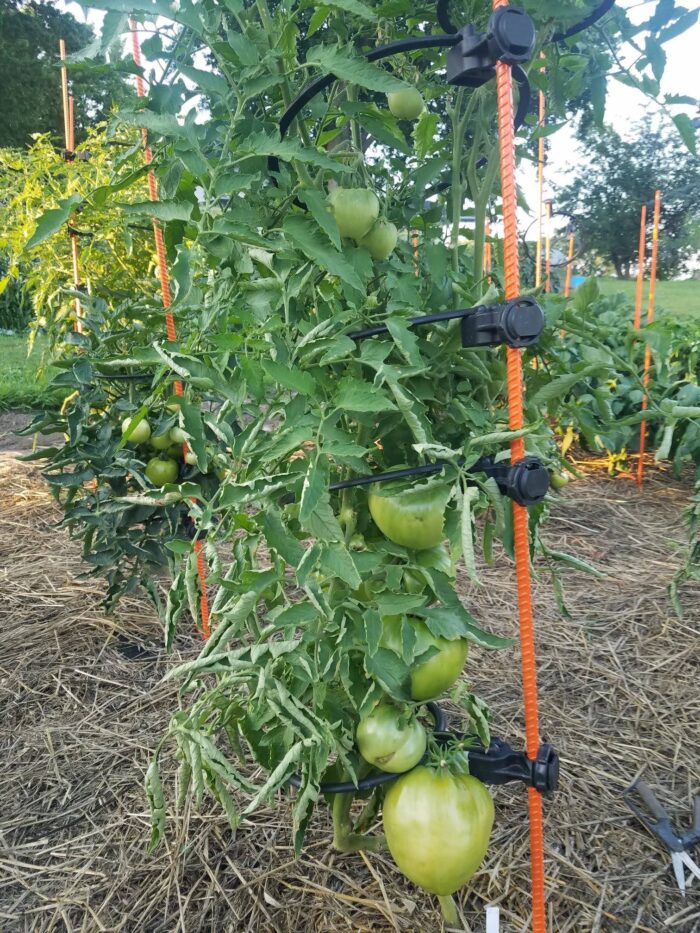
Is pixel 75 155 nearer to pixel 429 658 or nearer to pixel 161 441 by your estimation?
pixel 161 441

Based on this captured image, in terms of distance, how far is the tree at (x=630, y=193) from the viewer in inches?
661

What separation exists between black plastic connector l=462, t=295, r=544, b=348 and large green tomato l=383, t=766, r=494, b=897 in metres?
0.58

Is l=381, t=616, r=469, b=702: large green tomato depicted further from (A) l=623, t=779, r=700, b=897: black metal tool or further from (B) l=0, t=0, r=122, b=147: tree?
(B) l=0, t=0, r=122, b=147: tree

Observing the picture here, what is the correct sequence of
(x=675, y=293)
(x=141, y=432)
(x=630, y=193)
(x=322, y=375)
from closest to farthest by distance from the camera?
1. (x=322, y=375)
2. (x=141, y=432)
3. (x=675, y=293)
4. (x=630, y=193)

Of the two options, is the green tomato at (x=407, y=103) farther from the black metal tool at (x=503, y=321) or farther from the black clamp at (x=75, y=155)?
the black clamp at (x=75, y=155)

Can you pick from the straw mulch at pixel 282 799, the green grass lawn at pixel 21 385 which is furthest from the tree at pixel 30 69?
the straw mulch at pixel 282 799

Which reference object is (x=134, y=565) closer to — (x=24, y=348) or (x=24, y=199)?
(x=24, y=199)

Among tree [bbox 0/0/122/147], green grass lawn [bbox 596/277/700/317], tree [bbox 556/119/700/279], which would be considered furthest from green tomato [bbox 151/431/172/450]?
tree [bbox 556/119/700/279]

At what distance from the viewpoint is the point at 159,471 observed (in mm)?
1862

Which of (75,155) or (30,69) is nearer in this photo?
(75,155)

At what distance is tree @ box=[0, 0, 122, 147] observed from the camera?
11977mm

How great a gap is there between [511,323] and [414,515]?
26cm

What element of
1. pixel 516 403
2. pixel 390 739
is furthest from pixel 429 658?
pixel 516 403

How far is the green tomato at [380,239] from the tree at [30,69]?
13093 millimetres
